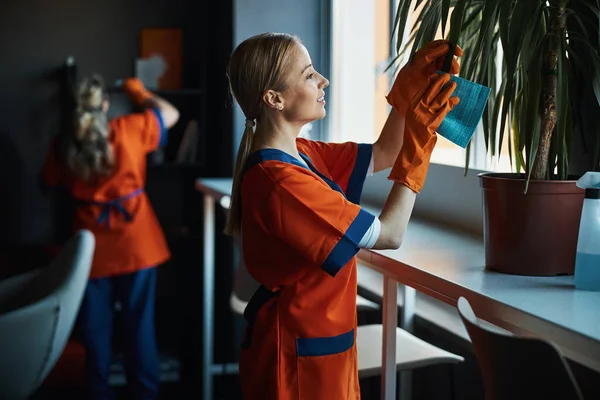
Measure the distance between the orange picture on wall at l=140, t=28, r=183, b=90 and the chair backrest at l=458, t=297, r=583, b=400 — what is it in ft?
11.6

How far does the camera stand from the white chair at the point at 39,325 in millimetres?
2320

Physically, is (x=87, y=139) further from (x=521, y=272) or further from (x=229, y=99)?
(x=521, y=272)

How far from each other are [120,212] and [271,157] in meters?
2.35

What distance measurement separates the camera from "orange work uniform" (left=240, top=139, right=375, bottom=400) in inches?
58.5

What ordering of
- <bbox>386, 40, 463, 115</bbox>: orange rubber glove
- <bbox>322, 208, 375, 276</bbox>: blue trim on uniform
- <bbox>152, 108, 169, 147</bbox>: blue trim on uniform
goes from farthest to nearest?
1. <bbox>152, 108, 169, 147</bbox>: blue trim on uniform
2. <bbox>386, 40, 463, 115</bbox>: orange rubber glove
3. <bbox>322, 208, 375, 276</bbox>: blue trim on uniform

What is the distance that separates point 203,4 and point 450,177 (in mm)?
2436

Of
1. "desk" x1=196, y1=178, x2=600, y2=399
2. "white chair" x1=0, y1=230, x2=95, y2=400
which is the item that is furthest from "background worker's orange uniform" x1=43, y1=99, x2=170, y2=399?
"desk" x1=196, y1=178, x2=600, y2=399

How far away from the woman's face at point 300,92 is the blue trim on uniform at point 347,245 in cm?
25

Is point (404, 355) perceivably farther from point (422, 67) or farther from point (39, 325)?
point (39, 325)

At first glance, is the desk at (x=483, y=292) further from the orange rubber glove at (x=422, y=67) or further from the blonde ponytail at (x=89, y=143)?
the blonde ponytail at (x=89, y=143)

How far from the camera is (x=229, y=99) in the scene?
1771 mm

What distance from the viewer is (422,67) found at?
5.24ft

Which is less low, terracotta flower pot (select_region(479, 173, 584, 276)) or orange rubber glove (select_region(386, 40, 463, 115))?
orange rubber glove (select_region(386, 40, 463, 115))

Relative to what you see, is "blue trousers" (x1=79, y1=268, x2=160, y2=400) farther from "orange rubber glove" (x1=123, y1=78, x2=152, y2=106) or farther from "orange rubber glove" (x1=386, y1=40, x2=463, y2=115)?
"orange rubber glove" (x1=386, y1=40, x2=463, y2=115)
